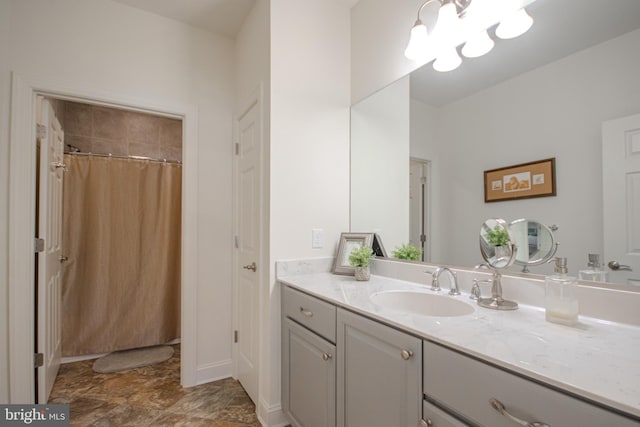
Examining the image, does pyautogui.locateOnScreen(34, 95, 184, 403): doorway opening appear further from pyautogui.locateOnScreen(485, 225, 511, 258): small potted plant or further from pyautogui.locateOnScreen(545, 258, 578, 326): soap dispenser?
pyautogui.locateOnScreen(545, 258, 578, 326): soap dispenser

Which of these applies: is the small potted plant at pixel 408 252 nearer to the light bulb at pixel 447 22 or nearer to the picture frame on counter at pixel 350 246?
the picture frame on counter at pixel 350 246

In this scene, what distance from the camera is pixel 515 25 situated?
1.16 meters

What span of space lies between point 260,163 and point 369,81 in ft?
2.81

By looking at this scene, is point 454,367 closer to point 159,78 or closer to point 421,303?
point 421,303

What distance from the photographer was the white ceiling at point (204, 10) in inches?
76.2

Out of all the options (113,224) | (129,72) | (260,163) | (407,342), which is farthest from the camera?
(113,224)

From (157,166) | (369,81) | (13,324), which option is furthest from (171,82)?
(13,324)

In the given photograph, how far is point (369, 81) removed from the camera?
1.85 metres

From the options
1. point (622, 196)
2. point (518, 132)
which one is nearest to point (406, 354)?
point (622, 196)

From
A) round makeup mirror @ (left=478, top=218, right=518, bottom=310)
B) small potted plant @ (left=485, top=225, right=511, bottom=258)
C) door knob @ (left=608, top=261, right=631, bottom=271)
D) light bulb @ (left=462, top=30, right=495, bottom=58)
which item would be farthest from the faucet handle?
light bulb @ (left=462, top=30, right=495, bottom=58)

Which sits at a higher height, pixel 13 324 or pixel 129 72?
pixel 129 72

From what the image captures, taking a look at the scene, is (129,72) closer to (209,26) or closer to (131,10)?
(131,10)

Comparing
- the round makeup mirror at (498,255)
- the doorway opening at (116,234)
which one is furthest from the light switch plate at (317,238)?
the doorway opening at (116,234)

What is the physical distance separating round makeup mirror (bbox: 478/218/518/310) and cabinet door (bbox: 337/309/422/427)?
40 cm
